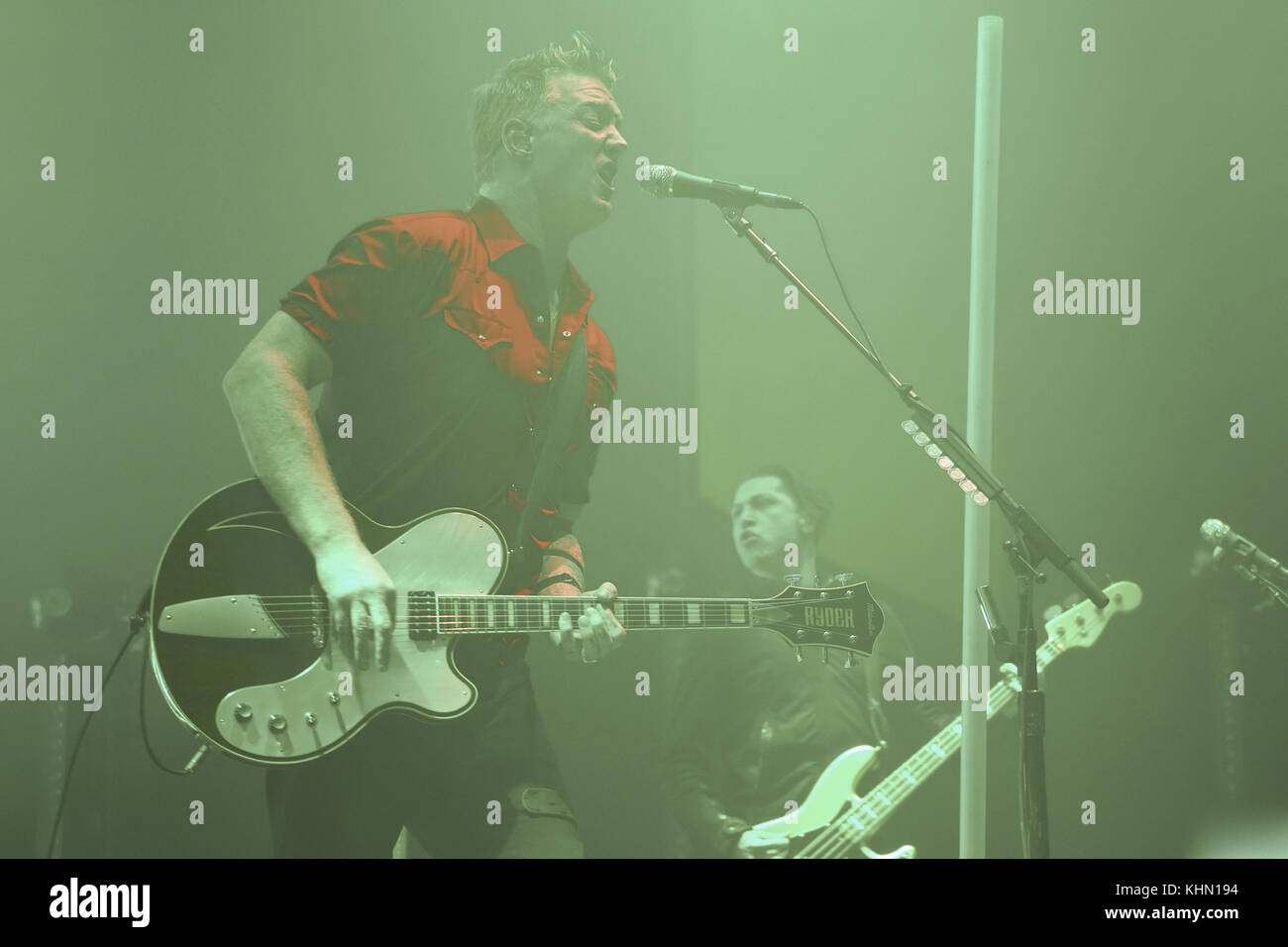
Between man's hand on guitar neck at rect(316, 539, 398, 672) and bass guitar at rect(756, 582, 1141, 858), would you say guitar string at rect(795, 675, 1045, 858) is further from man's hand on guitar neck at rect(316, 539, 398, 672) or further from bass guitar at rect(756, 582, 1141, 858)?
man's hand on guitar neck at rect(316, 539, 398, 672)

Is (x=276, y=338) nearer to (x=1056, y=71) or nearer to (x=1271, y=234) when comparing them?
(x=1056, y=71)

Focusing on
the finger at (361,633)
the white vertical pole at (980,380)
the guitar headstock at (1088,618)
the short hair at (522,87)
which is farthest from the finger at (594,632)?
the guitar headstock at (1088,618)

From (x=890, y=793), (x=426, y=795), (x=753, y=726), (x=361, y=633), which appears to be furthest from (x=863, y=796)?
(x=361, y=633)

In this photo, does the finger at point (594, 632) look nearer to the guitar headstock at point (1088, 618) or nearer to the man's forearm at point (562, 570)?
the man's forearm at point (562, 570)

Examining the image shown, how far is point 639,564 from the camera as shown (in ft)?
10.1

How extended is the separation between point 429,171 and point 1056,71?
5.67 feet

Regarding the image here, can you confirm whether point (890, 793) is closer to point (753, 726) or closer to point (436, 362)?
point (753, 726)

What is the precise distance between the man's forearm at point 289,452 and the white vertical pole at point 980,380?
161 cm

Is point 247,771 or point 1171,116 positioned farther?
point 1171,116

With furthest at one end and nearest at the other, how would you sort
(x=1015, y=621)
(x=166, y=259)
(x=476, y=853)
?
(x=1015, y=621)
(x=166, y=259)
(x=476, y=853)

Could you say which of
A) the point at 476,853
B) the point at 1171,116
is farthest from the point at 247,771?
the point at 1171,116

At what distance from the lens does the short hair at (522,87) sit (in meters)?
3.05

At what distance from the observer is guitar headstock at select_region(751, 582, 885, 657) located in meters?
2.96

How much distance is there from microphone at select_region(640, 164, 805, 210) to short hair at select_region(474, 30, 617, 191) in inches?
13.6
